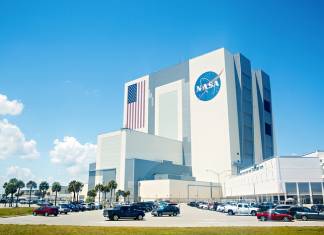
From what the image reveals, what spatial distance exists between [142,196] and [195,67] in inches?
2633

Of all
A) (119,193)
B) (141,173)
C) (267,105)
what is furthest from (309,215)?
(267,105)

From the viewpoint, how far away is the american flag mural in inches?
7057

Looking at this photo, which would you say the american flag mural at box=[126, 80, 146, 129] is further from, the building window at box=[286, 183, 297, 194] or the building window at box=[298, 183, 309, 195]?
the building window at box=[298, 183, 309, 195]

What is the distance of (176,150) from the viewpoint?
519ft

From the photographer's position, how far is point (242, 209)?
182 feet

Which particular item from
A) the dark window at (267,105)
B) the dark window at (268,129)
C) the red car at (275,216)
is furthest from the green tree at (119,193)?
the red car at (275,216)

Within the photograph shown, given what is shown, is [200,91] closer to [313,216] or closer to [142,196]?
[142,196]

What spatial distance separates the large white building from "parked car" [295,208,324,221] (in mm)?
85541

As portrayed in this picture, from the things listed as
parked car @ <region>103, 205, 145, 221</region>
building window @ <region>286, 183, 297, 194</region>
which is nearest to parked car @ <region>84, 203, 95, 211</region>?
parked car @ <region>103, 205, 145, 221</region>

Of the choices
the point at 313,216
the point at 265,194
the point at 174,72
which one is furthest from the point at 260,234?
the point at 174,72

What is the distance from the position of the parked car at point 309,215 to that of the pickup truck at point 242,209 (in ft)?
36.5

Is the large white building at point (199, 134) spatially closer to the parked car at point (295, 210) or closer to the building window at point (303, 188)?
the building window at point (303, 188)

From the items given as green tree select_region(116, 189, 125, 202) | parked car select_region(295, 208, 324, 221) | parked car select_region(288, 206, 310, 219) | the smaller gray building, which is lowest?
parked car select_region(295, 208, 324, 221)

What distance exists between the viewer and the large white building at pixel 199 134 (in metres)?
137
